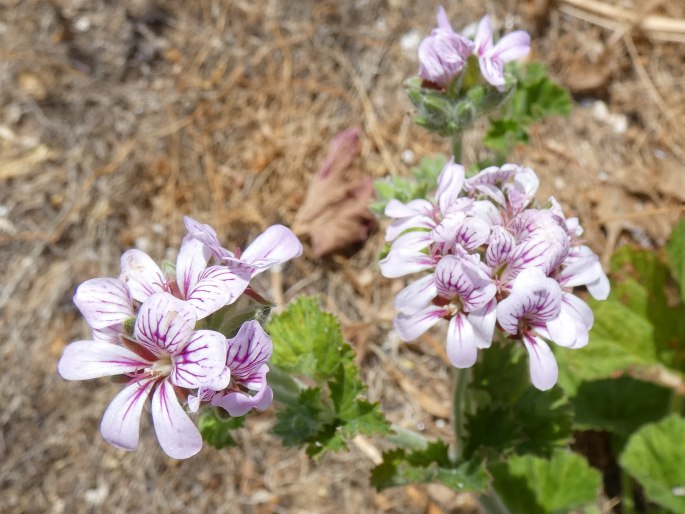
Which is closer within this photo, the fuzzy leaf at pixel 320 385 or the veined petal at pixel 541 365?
the veined petal at pixel 541 365

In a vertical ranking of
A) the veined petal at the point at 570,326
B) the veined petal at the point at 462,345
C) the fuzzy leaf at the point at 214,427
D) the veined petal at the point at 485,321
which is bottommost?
the fuzzy leaf at the point at 214,427

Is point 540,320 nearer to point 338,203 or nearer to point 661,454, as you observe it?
point 661,454

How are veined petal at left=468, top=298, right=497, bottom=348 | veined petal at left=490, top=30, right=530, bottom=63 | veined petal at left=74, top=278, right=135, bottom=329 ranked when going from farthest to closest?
veined petal at left=490, top=30, right=530, bottom=63 → veined petal at left=468, top=298, right=497, bottom=348 → veined petal at left=74, top=278, right=135, bottom=329

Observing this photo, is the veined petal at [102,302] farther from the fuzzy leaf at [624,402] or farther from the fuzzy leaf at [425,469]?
the fuzzy leaf at [624,402]

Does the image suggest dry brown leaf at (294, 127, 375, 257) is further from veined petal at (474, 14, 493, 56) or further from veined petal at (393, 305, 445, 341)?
veined petal at (393, 305, 445, 341)

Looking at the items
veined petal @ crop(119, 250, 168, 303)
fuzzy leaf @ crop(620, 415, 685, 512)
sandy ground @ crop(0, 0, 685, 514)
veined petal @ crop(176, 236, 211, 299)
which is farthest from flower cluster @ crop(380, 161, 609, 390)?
sandy ground @ crop(0, 0, 685, 514)

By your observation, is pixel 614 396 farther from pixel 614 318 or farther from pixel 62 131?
pixel 62 131

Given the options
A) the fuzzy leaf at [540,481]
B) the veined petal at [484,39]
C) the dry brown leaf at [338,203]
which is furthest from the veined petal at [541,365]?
the dry brown leaf at [338,203]
